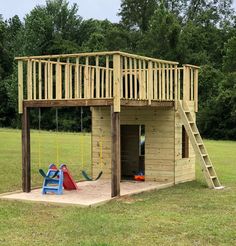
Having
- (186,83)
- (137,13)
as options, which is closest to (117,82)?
(186,83)

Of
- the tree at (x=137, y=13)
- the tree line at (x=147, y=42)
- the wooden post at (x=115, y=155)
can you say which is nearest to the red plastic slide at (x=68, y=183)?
the wooden post at (x=115, y=155)

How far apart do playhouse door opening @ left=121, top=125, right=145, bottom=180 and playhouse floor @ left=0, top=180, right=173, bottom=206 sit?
5.57 feet

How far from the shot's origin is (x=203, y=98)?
5003 cm

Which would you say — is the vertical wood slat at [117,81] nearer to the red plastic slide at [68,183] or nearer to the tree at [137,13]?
the red plastic slide at [68,183]

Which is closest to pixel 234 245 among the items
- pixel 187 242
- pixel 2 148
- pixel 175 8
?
pixel 187 242

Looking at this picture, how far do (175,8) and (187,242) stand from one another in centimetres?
6219

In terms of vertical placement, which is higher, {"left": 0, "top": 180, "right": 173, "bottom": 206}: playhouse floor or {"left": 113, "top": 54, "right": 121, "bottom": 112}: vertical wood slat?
{"left": 113, "top": 54, "right": 121, "bottom": 112}: vertical wood slat

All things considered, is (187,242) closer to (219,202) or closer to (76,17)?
(219,202)

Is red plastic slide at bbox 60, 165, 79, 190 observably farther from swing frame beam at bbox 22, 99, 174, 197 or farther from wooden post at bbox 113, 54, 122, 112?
wooden post at bbox 113, 54, 122, 112

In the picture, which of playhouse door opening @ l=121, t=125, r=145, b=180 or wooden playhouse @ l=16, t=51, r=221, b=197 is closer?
wooden playhouse @ l=16, t=51, r=221, b=197

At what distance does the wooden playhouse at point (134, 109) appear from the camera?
12688 millimetres

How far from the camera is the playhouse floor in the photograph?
11.7 m

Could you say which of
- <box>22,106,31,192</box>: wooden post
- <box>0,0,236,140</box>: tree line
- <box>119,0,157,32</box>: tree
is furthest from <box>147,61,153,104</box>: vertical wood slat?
<box>119,0,157,32</box>: tree

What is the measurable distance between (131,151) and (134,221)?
771 cm
